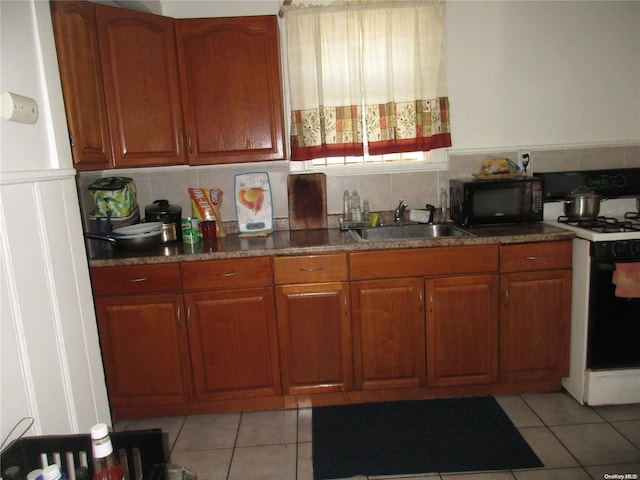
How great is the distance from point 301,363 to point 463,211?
124cm

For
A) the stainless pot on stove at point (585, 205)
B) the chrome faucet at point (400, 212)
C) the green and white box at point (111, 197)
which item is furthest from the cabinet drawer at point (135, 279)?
the stainless pot on stove at point (585, 205)

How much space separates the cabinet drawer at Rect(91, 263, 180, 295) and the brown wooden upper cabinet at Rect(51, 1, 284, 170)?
1.74ft

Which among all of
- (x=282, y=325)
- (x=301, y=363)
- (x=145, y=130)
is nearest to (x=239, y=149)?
(x=145, y=130)

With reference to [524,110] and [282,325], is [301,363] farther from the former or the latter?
[524,110]

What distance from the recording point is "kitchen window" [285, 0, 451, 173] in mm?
2627

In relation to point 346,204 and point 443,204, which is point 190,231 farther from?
point 443,204

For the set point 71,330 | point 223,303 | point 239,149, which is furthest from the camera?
point 239,149

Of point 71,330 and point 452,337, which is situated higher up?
point 71,330

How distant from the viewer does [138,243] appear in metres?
2.35

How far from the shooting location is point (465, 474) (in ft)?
6.30

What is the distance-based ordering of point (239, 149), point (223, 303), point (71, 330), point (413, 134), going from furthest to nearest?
1. point (413, 134)
2. point (239, 149)
3. point (223, 303)
4. point (71, 330)

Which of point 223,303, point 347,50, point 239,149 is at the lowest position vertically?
point 223,303

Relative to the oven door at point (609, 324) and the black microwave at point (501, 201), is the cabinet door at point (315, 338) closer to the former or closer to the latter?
the black microwave at point (501, 201)

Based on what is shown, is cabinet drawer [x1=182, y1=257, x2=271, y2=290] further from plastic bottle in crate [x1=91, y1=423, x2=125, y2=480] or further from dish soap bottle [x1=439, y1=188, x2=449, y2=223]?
plastic bottle in crate [x1=91, y1=423, x2=125, y2=480]
